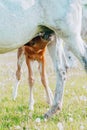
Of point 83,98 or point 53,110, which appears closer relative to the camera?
point 53,110

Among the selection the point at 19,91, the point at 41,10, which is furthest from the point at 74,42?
the point at 19,91

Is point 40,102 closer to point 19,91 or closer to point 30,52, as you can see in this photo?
point 30,52

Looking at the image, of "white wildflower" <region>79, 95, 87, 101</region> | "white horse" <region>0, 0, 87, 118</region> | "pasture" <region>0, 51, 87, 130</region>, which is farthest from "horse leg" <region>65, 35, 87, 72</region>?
"white wildflower" <region>79, 95, 87, 101</region>

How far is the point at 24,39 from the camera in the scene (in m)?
7.57

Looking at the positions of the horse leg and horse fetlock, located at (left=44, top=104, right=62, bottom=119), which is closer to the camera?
the horse leg

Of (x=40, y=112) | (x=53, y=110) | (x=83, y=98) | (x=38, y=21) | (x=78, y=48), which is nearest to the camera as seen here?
(x=38, y=21)

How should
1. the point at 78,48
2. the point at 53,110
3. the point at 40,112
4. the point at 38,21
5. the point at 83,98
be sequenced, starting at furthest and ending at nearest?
the point at 83,98 < the point at 40,112 < the point at 53,110 < the point at 78,48 < the point at 38,21

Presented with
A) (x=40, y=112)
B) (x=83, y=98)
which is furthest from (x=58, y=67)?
(x=83, y=98)

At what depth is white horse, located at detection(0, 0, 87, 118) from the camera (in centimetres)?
738

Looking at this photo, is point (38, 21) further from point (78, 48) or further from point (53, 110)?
point (53, 110)

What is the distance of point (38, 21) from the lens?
753 centimetres

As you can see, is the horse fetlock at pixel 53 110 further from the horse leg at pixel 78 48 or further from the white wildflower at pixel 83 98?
the white wildflower at pixel 83 98

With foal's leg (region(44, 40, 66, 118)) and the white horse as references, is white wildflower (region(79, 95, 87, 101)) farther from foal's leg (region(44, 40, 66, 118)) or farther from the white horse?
the white horse

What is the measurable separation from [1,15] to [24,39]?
53 cm
